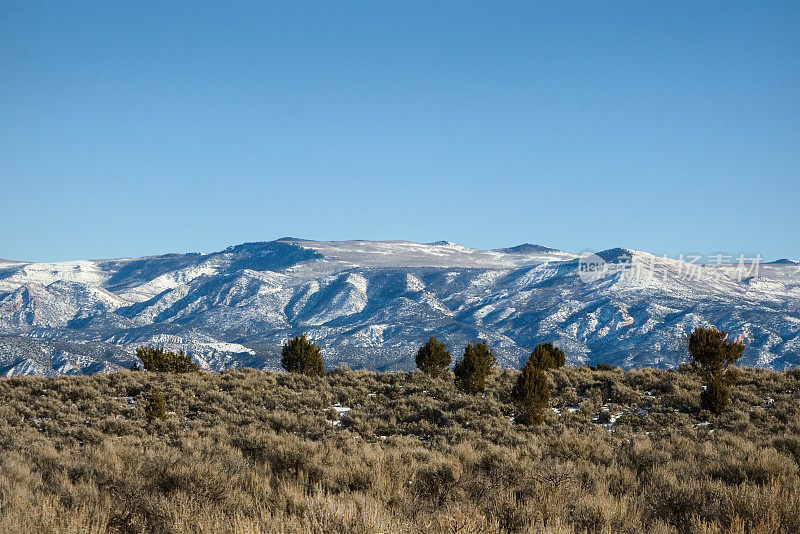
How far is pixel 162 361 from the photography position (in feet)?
102

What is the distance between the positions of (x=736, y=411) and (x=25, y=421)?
20.7m

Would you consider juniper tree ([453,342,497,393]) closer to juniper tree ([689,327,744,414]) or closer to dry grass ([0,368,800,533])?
dry grass ([0,368,800,533])

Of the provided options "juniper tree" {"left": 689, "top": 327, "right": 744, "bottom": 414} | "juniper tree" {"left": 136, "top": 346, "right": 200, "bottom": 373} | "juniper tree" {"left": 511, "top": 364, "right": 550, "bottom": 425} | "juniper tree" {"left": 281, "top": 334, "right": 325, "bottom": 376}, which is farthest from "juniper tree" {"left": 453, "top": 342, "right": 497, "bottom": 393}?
"juniper tree" {"left": 136, "top": 346, "right": 200, "bottom": 373}

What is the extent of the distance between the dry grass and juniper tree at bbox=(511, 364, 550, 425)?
1.69ft

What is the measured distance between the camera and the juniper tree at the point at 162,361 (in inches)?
1204

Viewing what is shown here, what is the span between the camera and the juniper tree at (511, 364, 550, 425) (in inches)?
725

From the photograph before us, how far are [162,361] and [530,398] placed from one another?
19.8m

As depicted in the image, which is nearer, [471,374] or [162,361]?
[471,374]

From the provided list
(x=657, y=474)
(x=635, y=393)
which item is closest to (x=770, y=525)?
(x=657, y=474)

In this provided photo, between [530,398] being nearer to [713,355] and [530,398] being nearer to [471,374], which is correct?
[471,374]

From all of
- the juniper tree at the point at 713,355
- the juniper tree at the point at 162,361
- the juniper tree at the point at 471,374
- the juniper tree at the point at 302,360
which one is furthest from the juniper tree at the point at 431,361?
the juniper tree at the point at 162,361

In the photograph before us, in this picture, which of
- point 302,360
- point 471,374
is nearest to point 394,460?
point 471,374

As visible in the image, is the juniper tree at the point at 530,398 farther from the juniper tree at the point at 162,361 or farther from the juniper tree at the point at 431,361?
the juniper tree at the point at 162,361

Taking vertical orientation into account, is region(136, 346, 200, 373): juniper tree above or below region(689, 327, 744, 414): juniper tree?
below
